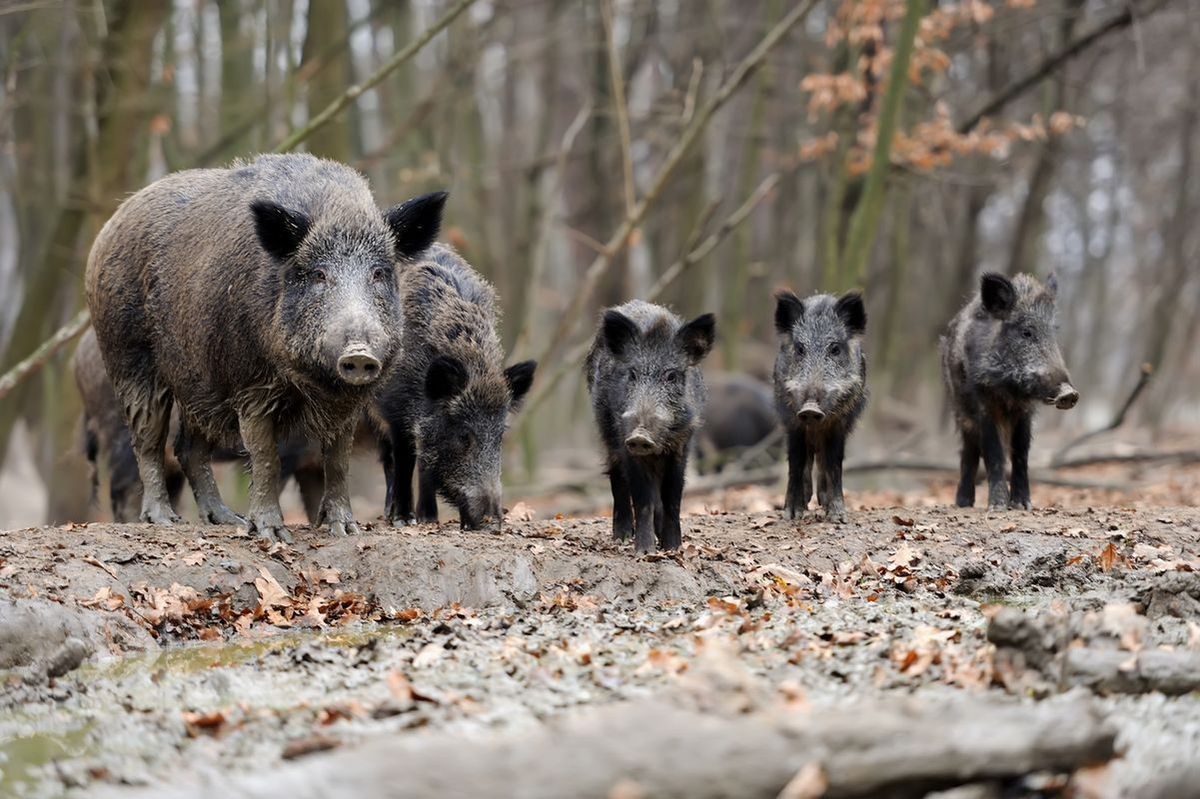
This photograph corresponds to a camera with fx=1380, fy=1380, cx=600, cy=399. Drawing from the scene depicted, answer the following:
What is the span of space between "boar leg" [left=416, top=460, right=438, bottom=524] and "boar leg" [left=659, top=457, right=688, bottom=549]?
69.2 inches

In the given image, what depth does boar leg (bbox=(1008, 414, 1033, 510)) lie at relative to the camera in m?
10.4

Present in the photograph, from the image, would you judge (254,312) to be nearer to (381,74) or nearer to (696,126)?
(381,74)

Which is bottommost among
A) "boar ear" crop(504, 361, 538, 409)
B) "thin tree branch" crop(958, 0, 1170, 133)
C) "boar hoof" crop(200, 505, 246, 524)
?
"boar hoof" crop(200, 505, 246, 524)

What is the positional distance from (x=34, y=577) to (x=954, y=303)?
15.5 metres

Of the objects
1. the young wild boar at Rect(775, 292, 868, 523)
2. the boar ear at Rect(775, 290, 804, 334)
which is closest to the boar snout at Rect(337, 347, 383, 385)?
the young wild boar at Rect(775, 292, 868, 523)

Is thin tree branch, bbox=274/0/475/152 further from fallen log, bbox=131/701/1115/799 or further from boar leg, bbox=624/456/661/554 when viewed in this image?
fallen log, bbox=131/701/1115/799

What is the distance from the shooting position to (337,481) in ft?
28.8

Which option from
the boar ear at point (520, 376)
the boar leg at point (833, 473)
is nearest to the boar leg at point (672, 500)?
the boar ear at point (520, 376)

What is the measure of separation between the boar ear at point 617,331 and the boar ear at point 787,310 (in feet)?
5.42

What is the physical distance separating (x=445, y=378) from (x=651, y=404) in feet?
5.52

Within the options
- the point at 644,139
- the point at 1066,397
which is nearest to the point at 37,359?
the point at 1066,397

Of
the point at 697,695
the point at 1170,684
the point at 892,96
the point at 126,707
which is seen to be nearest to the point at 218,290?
the point at 126,707

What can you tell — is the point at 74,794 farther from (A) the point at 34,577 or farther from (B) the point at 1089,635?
(B) the point at 1089,635

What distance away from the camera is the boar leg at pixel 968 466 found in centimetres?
1087
